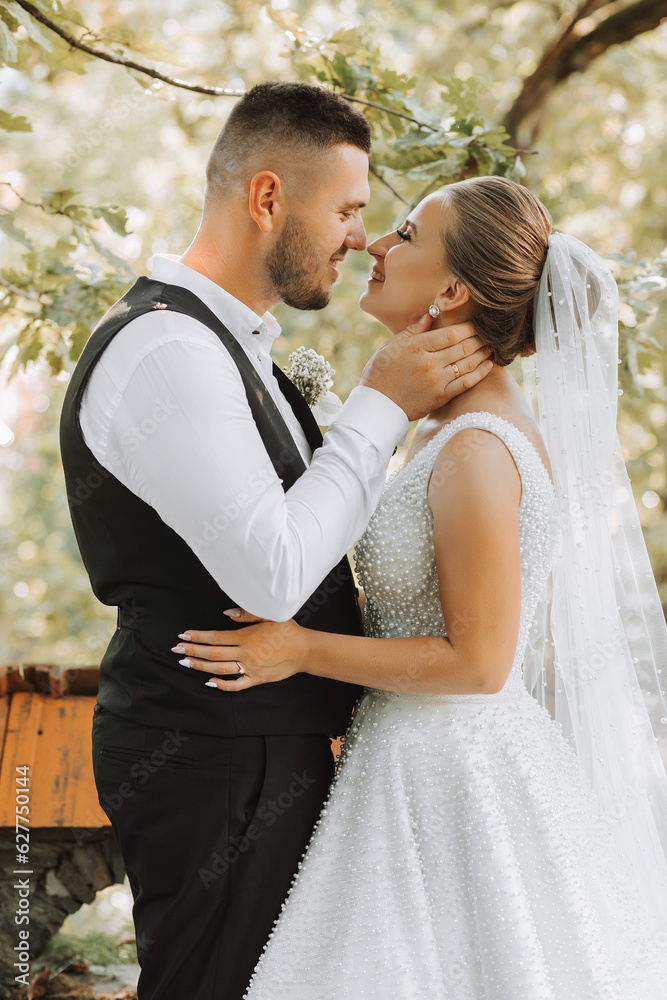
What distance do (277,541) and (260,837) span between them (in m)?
0.70

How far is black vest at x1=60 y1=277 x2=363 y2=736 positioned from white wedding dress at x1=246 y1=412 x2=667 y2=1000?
29 cm

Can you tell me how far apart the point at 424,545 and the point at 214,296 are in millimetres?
800

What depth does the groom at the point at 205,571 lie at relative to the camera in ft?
5.06

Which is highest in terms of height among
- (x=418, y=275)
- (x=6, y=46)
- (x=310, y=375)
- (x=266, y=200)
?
(x=6, y=46)

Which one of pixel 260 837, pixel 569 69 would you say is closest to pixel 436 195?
pixel 260 837

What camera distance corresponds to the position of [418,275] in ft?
7.47

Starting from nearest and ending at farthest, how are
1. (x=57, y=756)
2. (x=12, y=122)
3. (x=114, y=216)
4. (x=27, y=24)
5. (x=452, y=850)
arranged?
(x=452, y=850)
(x=27, y=24)
(x=12, y=122)
(x=114, y=216)
(x=57, y=756)

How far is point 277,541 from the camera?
1488mm

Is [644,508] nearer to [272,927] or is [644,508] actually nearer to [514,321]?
[514,321]

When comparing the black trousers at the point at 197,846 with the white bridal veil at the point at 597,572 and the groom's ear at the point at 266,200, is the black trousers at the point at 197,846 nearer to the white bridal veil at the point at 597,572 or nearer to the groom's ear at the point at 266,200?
the white bridal veil at the point at 597,572

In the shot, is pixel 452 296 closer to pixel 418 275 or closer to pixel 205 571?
pixel 418 275

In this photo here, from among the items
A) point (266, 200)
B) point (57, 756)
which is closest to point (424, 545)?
point (266, 200)

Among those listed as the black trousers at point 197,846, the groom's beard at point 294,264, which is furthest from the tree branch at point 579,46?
the black trousers at point 197,846

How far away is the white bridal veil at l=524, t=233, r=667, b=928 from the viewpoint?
218 centimetres
